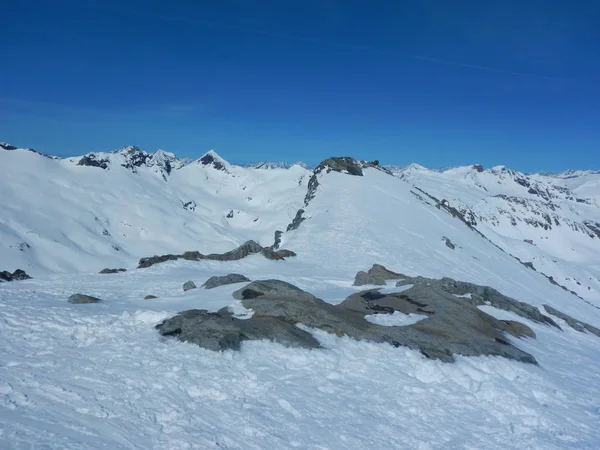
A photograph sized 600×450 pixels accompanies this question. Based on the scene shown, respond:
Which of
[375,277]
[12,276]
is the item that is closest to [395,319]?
[375,277]

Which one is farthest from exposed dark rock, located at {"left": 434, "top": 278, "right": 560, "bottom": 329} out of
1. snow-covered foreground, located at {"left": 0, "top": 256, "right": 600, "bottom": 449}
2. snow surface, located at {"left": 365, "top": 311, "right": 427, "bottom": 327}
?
snow-covered foreground, located at {"left": 0, "top": 256, "right": 600, "bottom": 449}

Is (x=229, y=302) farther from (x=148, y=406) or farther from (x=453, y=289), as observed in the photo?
(x=453, y=289)

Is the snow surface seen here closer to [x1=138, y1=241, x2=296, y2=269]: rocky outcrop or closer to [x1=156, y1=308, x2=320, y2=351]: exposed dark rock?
[x1=156, y1=308, x2=320, y2=351]: exposed dark rock

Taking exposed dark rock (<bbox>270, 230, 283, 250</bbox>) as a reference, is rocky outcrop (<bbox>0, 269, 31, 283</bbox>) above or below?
below

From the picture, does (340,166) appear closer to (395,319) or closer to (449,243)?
(449,243)

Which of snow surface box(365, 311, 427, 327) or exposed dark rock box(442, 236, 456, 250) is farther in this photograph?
exposed dark rock box(442, 236, 456, 250)

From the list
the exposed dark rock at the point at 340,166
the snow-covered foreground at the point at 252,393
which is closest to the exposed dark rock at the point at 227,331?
the snow-covered foreground at the point at 252,393
